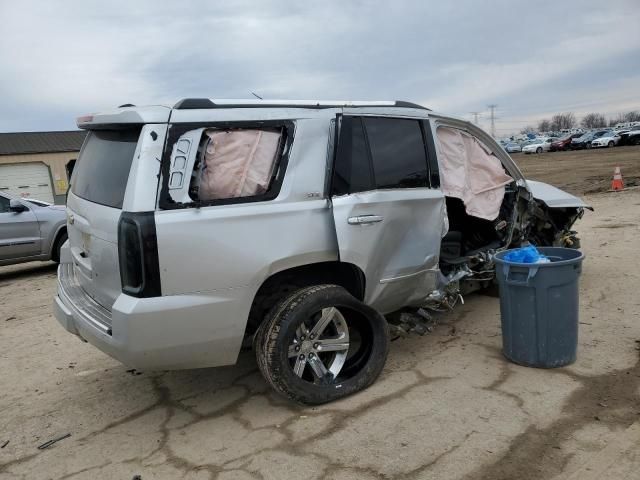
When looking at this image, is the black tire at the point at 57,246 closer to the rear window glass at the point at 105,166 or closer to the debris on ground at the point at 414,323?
the rear window glass at the point at 105,166

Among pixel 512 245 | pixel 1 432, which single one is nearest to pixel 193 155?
pixel 1 432

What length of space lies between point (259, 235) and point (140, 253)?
69 cm

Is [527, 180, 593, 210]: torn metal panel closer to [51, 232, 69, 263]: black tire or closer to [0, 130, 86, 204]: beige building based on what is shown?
[51, 232, 69, 263]: black tire

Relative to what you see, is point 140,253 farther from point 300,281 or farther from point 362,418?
point 362,418

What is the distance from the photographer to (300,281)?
3.77 meters

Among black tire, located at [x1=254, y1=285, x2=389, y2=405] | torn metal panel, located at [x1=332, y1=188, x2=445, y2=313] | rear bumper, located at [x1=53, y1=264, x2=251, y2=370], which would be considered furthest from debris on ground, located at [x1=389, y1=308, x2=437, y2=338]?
rear bumper, located at [x1=53, y1=264, x2=251, y2=370]

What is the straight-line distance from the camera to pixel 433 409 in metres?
3.53

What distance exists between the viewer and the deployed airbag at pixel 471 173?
15.7ft

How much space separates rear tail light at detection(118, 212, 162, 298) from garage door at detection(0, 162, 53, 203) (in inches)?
1354

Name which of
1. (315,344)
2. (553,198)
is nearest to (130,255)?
(315,344)

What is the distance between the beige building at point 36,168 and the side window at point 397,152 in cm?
3283

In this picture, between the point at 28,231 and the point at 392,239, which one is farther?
the point at 28,231

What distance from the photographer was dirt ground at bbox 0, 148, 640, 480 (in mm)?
2977

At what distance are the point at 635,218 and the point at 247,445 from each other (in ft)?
32.3
